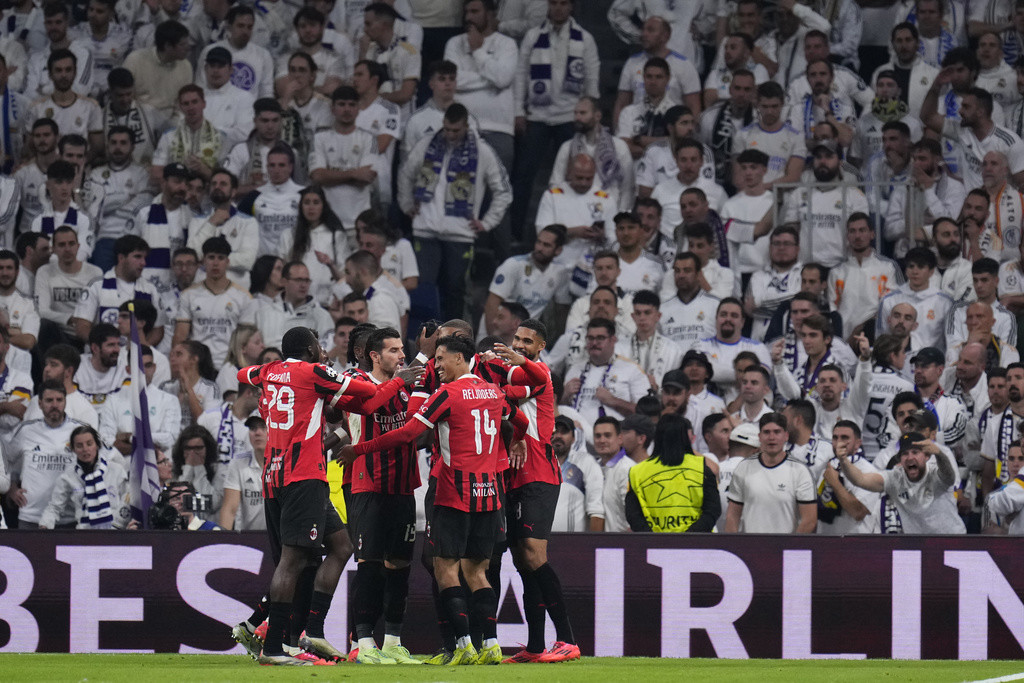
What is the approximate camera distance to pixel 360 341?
10070 millimetres

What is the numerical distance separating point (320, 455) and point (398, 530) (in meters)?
0.68

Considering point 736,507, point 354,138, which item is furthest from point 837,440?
point 354,138

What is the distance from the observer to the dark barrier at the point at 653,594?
1152 centimetres

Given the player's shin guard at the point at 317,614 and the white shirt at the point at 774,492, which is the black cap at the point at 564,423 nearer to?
the white shirt at the point at 774,492

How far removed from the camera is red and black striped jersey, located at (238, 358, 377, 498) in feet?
30.5

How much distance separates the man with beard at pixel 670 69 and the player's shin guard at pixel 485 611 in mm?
8726

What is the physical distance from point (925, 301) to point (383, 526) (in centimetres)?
711

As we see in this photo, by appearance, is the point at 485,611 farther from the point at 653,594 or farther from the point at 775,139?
the point at 775,139

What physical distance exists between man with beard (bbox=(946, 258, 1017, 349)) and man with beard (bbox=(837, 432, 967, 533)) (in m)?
2.68

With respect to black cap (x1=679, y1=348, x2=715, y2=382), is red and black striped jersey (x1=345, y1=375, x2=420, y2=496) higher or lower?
lower

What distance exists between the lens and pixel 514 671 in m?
8.87

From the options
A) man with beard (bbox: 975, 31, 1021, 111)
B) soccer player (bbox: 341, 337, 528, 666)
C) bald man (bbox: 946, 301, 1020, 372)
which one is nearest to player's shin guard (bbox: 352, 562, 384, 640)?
soccer player (bbox: 341, 337, 528, 666)

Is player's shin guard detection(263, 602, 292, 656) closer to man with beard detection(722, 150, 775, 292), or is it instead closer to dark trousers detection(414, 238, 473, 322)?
dark trousers detection(414, 238, 473, 322)

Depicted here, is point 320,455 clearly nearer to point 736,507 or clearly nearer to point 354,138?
point 736,507
